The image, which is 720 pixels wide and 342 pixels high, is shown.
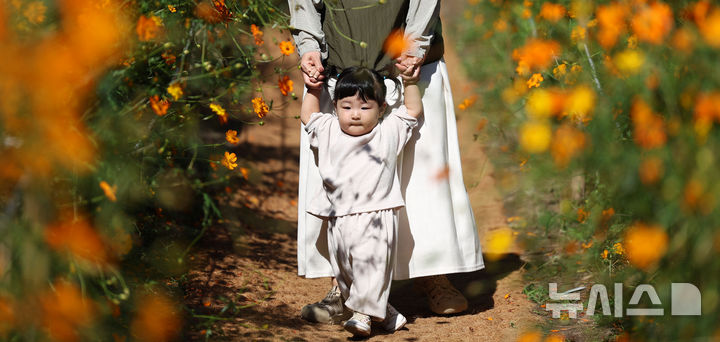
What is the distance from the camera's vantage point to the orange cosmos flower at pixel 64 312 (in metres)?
1.64

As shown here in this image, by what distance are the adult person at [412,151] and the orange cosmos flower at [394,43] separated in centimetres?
2

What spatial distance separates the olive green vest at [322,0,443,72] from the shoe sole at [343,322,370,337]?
3.18 ft

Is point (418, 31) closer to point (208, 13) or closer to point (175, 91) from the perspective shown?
point (208, 13)

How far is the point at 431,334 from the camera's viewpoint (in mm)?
2672

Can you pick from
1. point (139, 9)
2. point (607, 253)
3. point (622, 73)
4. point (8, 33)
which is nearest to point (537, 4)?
point (607, 253)

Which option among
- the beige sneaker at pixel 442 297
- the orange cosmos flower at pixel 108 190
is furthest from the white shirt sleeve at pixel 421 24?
the orange cosmos flower at pixel 108 190

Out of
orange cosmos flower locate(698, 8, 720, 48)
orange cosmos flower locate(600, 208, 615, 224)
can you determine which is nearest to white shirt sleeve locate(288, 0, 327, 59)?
orange cosmos flower locate(600, 208, 615, 224)

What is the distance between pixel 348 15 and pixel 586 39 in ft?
3.18

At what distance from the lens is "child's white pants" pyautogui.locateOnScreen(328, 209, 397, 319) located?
2543 millimetres

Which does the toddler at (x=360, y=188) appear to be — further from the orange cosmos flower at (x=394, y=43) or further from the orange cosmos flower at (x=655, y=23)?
the orange cosmos flower at (x=655, y=23)

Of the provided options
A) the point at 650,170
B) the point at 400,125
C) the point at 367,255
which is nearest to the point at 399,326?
the point at 367,255

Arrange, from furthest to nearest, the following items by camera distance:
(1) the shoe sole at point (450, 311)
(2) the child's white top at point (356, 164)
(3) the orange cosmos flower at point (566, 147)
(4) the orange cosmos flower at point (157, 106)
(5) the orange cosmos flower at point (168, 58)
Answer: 1. (1) the shoe sole at point (450, 311)
2. (2) the child's white top at point (356, 164)
3. (5) the orange cosmos flower at point (168, 58)
4. (4) the orange cosmos flower at point (157, 106)
5. (3) the orange cosmos flower at point (566, 147)

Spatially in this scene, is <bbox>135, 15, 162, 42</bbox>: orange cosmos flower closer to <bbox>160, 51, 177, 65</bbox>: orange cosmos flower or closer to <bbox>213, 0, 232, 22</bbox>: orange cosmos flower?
<bbox>160, 51, 177, 65</bbox>: orange cosmos flower

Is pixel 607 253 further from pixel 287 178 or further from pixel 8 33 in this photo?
pixel 287 178
